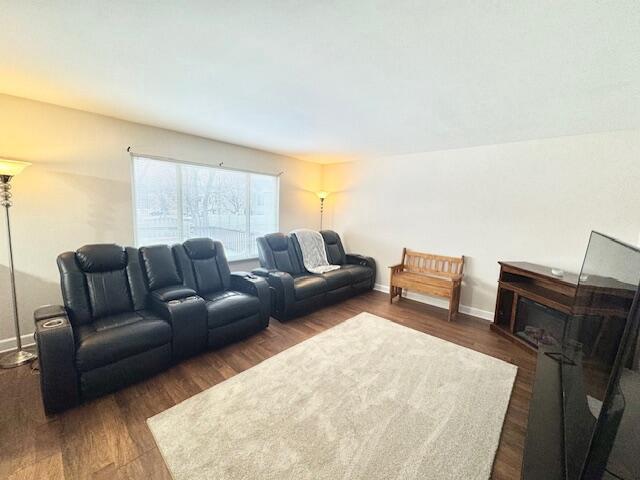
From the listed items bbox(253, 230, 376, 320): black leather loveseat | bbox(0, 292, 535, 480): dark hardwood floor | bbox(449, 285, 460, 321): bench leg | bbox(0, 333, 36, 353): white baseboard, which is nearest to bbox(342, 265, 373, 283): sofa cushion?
bbox(253, 230, 376, 320): black leather loveseat

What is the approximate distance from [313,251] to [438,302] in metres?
2.17

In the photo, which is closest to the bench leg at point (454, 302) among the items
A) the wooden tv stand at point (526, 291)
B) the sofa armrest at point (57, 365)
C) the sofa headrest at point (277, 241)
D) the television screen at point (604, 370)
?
A: the wooden tv stand at point (526, 291)

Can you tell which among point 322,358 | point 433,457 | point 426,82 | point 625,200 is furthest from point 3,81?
point 625,200

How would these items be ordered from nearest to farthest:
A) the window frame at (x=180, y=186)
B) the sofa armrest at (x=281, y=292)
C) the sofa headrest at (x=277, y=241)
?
1. the window frame at (x=180, y=186)
2. the sofa armrest at (x=281, y=292)
3. the sofa headrest at (x=277, y=241)

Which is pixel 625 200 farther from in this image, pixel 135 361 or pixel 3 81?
pixel 3 81

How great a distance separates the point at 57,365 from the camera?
1746 millimetres

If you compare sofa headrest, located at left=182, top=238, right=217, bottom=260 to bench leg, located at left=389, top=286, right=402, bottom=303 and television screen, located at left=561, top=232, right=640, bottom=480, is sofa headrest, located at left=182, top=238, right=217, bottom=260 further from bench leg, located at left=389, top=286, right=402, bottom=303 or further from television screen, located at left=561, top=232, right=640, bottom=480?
television screen, located at left=561, top=232, right=640, bottom=480

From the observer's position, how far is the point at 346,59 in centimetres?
165

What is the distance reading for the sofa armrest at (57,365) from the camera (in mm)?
1722

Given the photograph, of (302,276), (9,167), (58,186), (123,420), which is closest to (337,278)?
(302,276)

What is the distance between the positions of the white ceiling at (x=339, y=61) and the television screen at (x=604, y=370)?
1112mm

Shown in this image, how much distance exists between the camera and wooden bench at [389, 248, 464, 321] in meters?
3.53

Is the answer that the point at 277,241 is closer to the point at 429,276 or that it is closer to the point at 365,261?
the point at 365,261

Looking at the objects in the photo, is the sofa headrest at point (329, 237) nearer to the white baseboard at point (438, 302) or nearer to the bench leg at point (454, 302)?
the white baseboard at point (438, 302)
